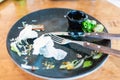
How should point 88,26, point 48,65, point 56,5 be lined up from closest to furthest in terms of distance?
point 48,65 < point 88,26 < point 56,5

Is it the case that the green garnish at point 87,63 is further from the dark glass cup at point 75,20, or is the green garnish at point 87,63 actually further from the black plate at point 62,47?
the dark glass cup at point 75,20

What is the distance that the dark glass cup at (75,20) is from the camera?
0.66m

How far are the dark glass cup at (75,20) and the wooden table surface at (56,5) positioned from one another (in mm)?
129

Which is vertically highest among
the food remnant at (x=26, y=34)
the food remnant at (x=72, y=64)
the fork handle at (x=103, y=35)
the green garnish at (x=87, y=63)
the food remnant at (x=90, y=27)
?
the food remnant at (x=26, y=34)

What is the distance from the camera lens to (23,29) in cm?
67

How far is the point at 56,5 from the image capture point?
0.86m

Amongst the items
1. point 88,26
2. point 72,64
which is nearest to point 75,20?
point 88,26

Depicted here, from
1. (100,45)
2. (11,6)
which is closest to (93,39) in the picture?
(100,45)

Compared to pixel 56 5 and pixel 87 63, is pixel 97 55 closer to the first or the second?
pixel 87 63

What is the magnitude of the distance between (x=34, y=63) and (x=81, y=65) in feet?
0.45

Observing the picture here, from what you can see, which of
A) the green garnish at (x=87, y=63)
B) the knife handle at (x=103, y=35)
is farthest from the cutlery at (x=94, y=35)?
the green garnish at (x=87, y=63)

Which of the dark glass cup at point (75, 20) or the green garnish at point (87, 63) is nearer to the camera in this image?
the green garnish at point (87, 63)

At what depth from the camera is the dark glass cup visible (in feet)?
2.16

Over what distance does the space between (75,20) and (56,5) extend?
232mm
